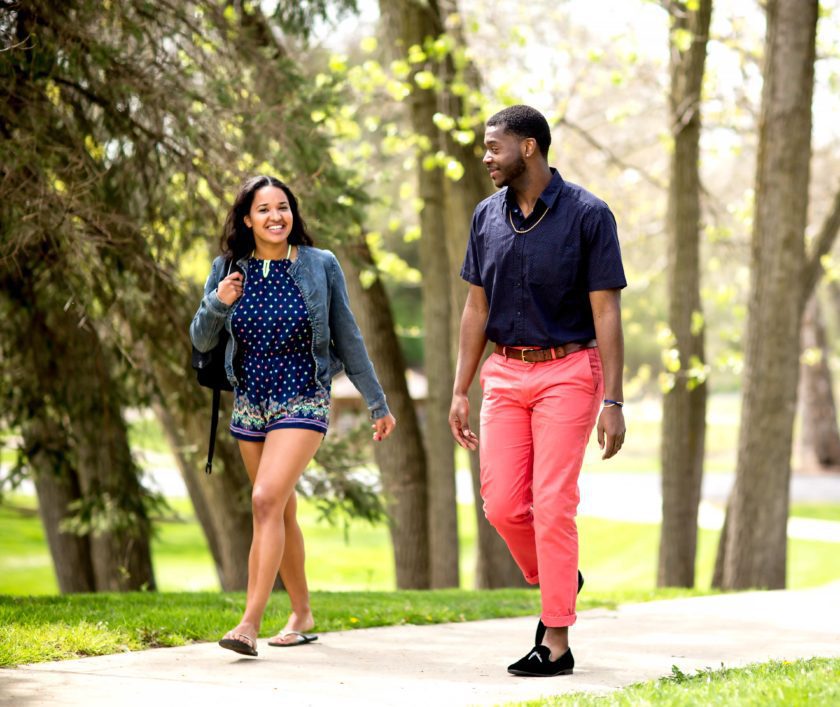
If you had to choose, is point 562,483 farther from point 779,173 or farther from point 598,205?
point 779,173

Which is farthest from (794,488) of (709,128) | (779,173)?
(779,173)

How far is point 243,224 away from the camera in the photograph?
225 inches

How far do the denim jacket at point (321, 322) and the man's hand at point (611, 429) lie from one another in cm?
108

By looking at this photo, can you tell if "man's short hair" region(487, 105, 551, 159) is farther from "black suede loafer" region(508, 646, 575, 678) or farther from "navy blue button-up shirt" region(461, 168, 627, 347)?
"black suede loafer" region(508, 646, 575, 678)

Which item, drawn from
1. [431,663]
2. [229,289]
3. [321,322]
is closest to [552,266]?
[321,322]

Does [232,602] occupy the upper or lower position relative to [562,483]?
lower

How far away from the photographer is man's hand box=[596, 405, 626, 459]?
5.06 metres

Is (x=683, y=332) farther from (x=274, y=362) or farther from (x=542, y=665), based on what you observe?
(x=542, y=665)

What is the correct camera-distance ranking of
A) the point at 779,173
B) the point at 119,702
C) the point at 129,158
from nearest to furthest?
the point at 119,702 → the point at 129,158 → the point at 779,173

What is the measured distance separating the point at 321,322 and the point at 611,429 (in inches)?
55.0

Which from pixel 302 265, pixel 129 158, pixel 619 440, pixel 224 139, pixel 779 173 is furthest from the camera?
pixel 779 173

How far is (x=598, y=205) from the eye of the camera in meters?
5.21

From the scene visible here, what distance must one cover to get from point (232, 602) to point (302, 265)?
8.76 ft

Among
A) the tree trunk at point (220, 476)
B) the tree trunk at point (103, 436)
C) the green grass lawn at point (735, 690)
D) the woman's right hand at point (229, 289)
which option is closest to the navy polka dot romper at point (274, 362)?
the woman's right hand at point (229, 289)
